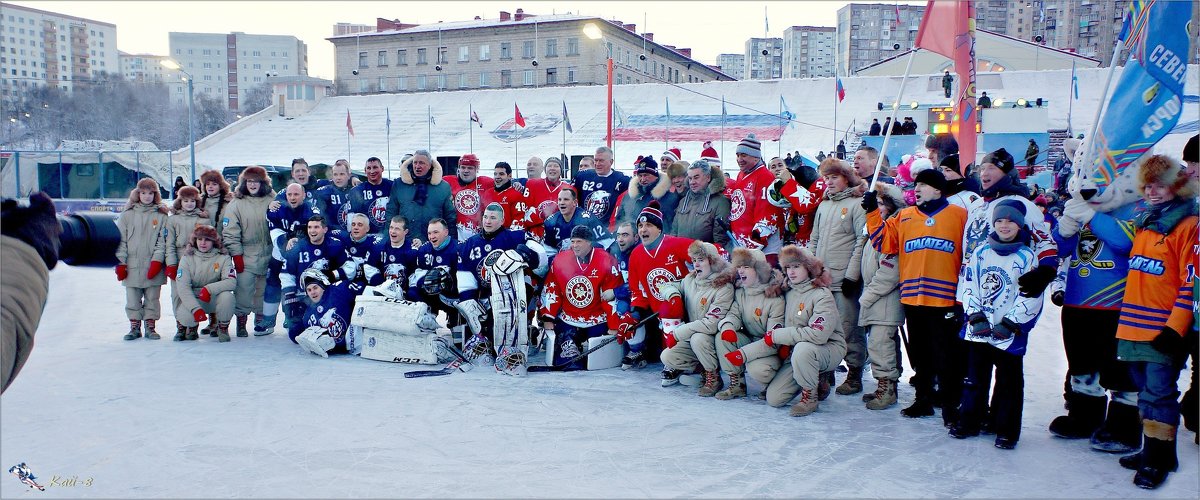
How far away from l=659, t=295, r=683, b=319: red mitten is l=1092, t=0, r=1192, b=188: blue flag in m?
2.78

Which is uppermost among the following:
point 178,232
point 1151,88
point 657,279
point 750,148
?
point 1151,88

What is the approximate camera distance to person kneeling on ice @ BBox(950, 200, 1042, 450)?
4.28 m

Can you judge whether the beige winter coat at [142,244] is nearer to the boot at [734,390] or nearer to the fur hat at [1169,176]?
the boot at [734,390]

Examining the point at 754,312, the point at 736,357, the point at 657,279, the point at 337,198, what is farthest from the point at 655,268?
the point at 337,198

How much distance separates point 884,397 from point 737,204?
6.67ft

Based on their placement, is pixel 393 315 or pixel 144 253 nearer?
pixel 393 315

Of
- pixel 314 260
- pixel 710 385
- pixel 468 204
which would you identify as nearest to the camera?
pixel 710 385

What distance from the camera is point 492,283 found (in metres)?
6.57

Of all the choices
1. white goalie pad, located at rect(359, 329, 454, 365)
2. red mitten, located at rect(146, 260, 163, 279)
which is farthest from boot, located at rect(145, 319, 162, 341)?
white goalie pad, located at rect(359, 329, 454, 365)

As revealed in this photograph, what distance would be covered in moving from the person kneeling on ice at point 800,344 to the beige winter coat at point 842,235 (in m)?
0.24

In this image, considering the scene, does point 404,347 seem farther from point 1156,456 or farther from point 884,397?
point 1156,456

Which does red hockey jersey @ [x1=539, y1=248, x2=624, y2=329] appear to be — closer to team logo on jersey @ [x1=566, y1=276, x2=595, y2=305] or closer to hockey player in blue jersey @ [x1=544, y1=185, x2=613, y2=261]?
team logo on jersey @ [x1=566, y1=276, x2=595, y2=305]

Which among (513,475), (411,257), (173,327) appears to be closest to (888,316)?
(513,475)

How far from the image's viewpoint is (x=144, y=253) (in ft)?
24.8
